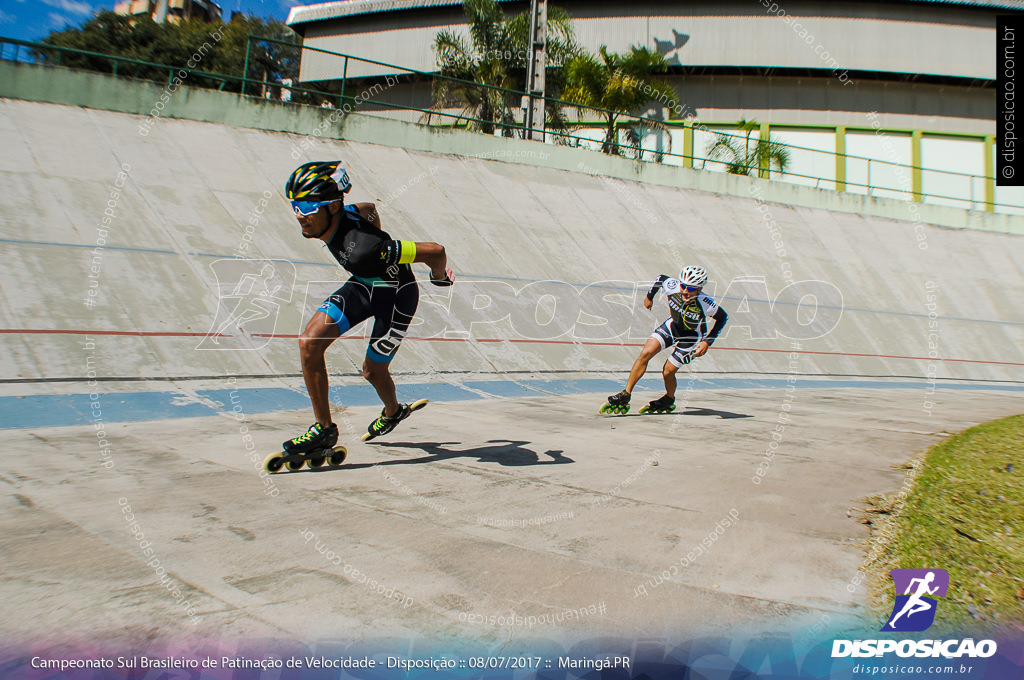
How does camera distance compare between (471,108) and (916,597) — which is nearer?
(916,597)

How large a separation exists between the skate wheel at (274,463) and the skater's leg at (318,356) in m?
0.34

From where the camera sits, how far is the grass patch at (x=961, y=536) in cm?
221

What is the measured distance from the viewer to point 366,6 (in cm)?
3109

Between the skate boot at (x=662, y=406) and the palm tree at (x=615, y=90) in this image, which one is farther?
the palm tree at (x=615, y=90)

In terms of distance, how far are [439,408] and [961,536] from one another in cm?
467

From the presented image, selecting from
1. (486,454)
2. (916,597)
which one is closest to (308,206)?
(486,454)

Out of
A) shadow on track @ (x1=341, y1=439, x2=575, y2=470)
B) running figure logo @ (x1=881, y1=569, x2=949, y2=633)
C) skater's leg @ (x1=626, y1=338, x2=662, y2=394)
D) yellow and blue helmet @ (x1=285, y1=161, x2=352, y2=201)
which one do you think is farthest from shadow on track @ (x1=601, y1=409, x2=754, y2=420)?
running figure logo @ (x1=881, y1=569, x2=949, y2=633)

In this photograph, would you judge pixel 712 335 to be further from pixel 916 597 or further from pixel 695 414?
pixel 916 597

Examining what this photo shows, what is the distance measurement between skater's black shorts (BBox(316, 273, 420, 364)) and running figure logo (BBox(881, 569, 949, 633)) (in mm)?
3160

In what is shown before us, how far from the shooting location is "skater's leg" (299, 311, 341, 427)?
12.9 feet

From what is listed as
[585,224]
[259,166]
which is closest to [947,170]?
[585,224]

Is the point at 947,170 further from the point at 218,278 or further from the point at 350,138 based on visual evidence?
the point at 218,278

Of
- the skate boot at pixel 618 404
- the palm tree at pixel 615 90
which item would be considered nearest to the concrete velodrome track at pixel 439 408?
the skate boot at pixel 618 404

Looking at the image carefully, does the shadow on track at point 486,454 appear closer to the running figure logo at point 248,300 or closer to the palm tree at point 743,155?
the running figure logo at point 248,300
